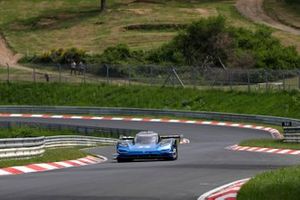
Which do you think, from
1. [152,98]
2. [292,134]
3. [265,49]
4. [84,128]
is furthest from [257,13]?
[292,134]

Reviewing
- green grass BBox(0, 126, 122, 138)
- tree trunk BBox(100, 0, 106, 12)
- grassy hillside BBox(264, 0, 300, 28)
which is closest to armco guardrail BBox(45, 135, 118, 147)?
green grass BBox(0, 126, 122, 138)

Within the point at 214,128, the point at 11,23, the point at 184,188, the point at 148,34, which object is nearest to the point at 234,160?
the point at 184,188

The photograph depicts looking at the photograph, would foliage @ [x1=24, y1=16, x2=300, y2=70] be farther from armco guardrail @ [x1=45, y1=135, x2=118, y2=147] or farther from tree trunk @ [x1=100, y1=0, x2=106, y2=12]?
armco guardrail @ [x1=45, y1=135, x2=118, y2=147]

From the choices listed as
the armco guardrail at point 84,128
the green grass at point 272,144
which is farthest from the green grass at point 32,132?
the green grass at point 272,144

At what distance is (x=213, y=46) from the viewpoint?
264 feet

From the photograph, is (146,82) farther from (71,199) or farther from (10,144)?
(71,199)

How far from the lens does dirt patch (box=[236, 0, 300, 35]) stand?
97.5 m

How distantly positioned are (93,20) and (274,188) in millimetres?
90347

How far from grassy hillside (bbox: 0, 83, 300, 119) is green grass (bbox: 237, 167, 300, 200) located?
39583 mm

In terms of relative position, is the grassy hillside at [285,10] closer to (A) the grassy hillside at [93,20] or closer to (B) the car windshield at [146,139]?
(A) the grassy hillside at [93,20]

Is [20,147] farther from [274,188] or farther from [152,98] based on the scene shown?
[152,98]

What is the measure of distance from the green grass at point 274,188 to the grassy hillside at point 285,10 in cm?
8469

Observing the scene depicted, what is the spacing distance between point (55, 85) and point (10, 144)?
143 ft

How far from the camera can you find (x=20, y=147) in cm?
2836
